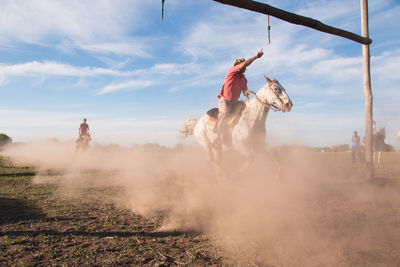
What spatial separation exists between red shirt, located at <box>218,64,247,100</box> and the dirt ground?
2784mm

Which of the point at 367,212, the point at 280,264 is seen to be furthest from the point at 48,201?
the point at 367,212

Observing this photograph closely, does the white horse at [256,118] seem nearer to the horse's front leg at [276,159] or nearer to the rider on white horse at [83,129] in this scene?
the horse's front leg at [276,159]

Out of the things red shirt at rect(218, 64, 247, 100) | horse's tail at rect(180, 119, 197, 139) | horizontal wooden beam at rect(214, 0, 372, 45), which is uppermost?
horizontal wooden beam at rect(214, 0, 372, 45)

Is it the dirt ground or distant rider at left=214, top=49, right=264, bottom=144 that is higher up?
distant rider at left=214, top=49, right=264, bottom=144

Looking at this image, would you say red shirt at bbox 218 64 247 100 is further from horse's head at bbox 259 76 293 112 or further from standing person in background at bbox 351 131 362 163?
standing person in background at bbox 351 131 362 163

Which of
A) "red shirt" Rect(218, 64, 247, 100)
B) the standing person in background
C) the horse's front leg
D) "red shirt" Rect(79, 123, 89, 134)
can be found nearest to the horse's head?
"red shirt" Rect(218, 64, 247, 100)

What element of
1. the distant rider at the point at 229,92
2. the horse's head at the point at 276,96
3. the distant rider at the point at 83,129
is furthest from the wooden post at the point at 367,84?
the distant rider at the point at 83,129

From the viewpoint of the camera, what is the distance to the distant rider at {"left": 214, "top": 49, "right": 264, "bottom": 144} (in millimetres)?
7777

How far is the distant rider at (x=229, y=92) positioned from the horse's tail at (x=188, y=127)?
2.62 meters

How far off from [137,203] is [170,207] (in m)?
0.93

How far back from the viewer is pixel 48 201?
688cm

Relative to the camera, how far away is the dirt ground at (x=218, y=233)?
345cm

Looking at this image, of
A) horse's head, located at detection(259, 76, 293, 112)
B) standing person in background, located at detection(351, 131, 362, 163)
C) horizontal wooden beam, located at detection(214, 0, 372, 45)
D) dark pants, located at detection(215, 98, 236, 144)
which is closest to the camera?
horizontal wooden beam, located at detection(214, 0, 372, 45)

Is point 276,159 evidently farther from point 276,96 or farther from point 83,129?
point 83,129
